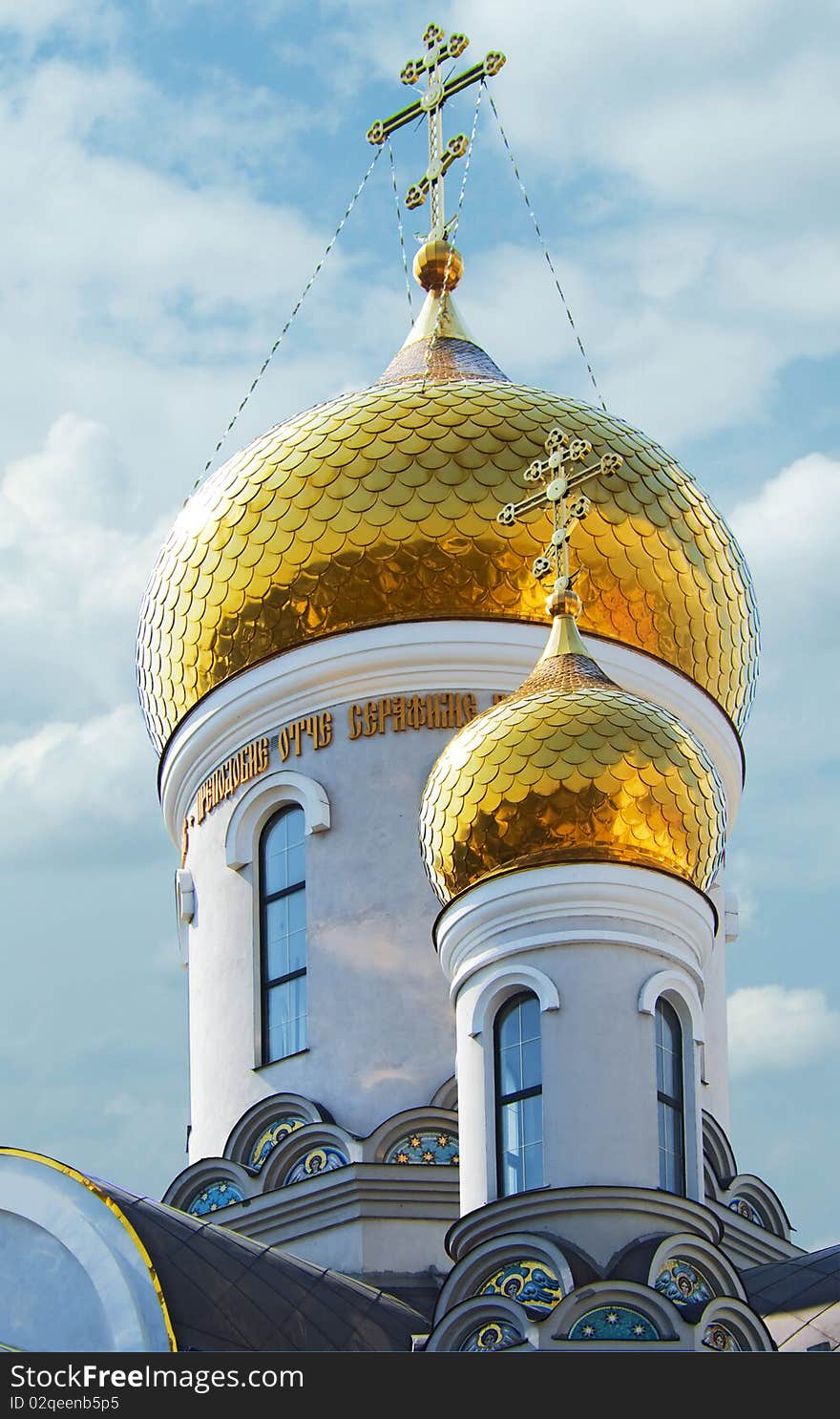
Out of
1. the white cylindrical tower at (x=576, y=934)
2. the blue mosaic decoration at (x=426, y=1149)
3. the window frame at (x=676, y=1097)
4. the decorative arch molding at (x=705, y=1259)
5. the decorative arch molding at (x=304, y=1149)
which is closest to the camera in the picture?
the decorative arch molding at (x=705, y=1259)

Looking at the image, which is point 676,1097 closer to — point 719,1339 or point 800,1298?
point 800,1298

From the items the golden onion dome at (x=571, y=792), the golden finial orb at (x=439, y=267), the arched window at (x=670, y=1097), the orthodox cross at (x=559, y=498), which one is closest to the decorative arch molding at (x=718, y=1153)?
the arched window at (x=670, y=1097)

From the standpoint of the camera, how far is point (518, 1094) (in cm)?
1553

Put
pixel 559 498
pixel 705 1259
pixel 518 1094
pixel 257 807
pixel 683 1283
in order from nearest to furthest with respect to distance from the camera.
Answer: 1. pixel 683 1283
2. pixel 705 1259
3. pixel 518 1094
4. pixel 559 498
5. pixel 257 807

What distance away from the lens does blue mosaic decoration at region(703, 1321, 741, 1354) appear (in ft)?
47.7

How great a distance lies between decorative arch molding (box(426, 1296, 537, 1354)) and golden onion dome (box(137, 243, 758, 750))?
14.6 ft

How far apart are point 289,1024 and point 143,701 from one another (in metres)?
2.39

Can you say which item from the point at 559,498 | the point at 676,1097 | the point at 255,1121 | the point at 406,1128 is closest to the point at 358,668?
the point at 559,498

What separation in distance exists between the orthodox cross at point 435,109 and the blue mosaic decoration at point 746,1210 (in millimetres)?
6512

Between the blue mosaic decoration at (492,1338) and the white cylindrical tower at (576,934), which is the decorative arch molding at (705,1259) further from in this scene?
the blue mosaic decoration at (492,1338)

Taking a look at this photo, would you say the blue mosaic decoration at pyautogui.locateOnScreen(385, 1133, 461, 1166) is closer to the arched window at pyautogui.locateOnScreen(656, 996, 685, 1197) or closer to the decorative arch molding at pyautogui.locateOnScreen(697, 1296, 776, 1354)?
the arched window at pyautogui.locateOnScreen(656, 996, 685, 1197)

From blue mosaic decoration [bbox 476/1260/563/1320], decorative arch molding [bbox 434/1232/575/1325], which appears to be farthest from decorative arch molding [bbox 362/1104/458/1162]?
blue mosaic decoration [bbox 476/1260/563/1320]

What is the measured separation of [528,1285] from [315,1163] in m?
2.49

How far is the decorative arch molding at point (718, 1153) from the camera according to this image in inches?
685
